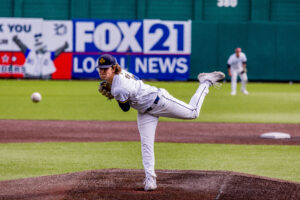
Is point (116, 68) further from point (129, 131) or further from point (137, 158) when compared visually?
point (129, 131)

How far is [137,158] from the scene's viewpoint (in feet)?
32.9

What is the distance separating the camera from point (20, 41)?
32250 millimetres

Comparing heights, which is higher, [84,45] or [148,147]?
[84,45]

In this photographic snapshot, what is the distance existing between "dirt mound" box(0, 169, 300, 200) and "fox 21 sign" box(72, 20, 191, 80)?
24253mm

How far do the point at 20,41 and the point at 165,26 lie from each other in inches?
316

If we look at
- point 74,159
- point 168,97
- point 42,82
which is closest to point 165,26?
point 42,82

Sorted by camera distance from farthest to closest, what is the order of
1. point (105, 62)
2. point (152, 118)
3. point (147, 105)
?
point (152, 118) → point (147, 105) → point (105, 62)

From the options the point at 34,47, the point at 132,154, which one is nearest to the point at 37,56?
the point at 34,47

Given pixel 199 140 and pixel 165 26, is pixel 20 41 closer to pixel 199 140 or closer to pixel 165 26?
pixel 165 26

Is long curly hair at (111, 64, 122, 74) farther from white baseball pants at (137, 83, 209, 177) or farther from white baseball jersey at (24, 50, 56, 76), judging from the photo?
white baseball jersey at (24, 50, 56, 76)

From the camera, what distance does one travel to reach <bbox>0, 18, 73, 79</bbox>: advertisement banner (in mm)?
32188

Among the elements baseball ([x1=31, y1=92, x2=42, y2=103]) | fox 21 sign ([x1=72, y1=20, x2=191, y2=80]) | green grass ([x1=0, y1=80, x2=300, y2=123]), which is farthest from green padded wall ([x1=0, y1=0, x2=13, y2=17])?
baseball ([x1=31, y1=92, x2=42, y2=103])

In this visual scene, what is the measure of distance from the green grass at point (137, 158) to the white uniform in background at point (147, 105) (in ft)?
6.46

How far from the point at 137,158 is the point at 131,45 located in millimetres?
22801
